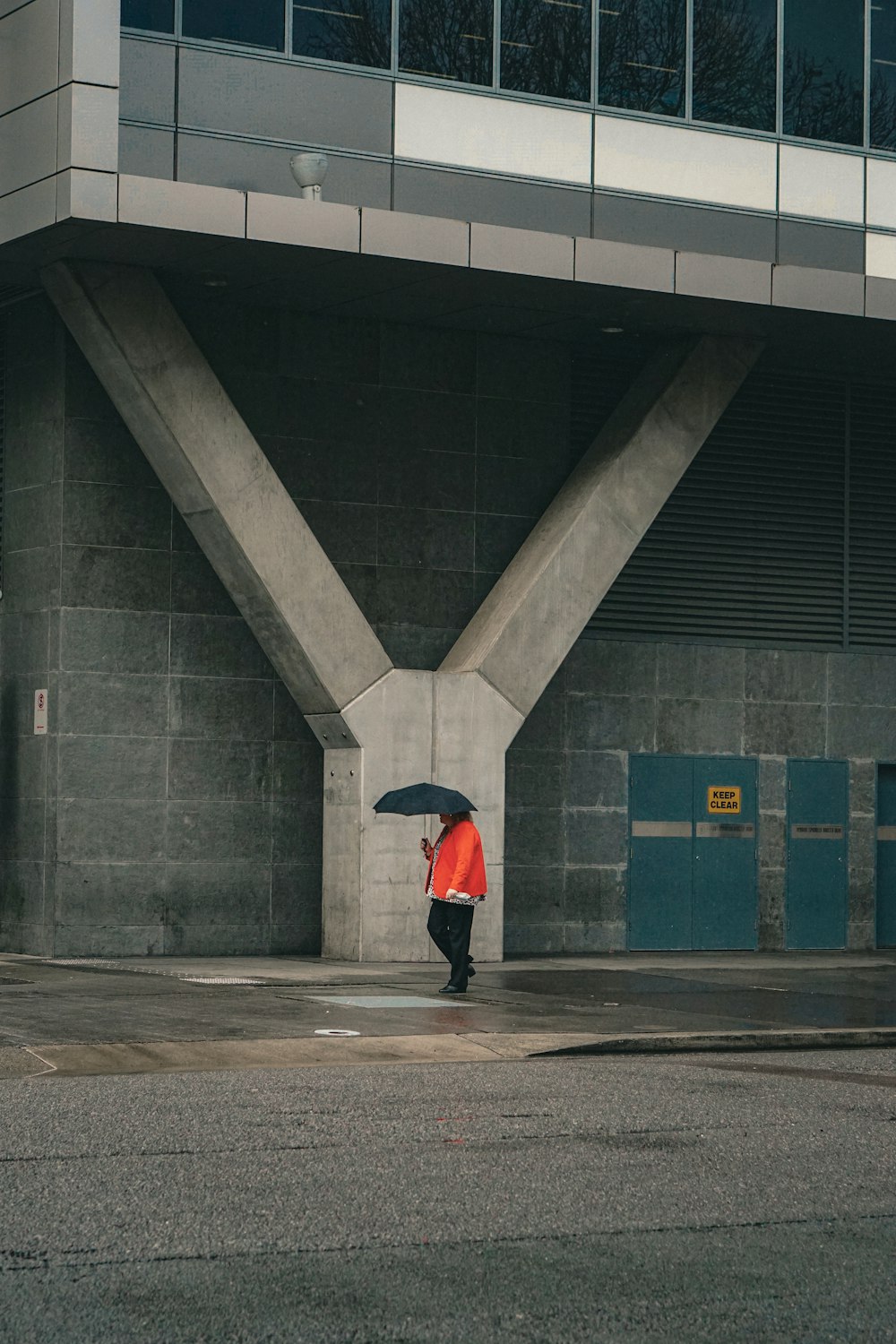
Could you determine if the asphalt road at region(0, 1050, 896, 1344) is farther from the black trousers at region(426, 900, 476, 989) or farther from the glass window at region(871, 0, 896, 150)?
the glass window at region(871, 0, 896, 150)

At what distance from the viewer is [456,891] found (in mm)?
17391

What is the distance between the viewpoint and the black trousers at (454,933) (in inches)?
679

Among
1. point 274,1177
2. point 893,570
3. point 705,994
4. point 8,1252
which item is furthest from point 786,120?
point 8,1252

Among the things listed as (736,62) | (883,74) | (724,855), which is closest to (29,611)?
(724,855)

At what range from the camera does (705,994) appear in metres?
18.0

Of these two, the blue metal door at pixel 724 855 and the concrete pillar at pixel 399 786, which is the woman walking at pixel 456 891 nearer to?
the concrete pillar at pixel 399 786

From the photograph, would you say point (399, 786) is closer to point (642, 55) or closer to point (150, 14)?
point (150, 14)

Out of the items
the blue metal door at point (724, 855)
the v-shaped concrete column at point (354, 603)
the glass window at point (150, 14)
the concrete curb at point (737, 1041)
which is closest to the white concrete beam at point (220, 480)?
the v-shaped concrete column at point (354, 603)

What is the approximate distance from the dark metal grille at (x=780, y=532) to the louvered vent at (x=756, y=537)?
0.6 inches

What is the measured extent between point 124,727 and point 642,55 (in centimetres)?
951

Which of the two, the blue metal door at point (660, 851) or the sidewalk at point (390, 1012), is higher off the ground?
the blue metal door at point (660, 851)

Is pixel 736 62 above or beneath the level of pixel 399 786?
above

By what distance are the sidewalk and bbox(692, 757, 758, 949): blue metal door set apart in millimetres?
2226

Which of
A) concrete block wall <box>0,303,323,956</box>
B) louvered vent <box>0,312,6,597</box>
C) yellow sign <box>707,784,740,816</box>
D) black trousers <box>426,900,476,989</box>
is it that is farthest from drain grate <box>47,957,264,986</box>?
yellow sign <box>707,784,740,816</box>
